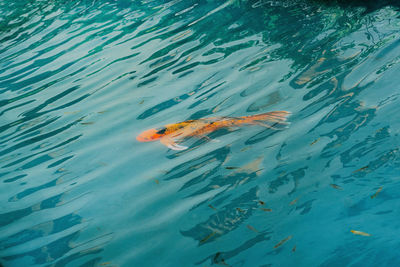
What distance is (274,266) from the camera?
7.20 ft

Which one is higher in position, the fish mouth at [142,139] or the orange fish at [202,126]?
the fish mouth at [142,139]

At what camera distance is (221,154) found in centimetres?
326

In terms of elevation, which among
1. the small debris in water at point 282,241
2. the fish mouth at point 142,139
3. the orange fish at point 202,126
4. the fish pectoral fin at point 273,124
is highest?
the fish mouth at point 142,139

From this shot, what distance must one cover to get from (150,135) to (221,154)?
901mm

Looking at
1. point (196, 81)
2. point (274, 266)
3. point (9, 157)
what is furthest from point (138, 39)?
point (274, 266)

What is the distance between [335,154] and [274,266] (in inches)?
43.5

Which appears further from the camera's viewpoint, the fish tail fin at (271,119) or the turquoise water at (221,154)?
the fish tail fin at (271,119)

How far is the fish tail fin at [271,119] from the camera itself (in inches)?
135

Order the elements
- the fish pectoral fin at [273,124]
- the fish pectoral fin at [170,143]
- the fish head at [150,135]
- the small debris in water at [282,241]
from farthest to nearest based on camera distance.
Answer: the fish head at [150,135] → the fish pectoral fin at [170,143] → the fish pectoral fin at [273,124] → the small debris in water at [282,241]

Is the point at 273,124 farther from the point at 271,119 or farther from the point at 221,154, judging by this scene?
the point at 221,154

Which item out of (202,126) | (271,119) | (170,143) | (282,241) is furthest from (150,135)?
(282,241)

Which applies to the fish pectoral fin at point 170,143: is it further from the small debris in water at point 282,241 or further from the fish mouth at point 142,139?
the small debris in water at point 282,241

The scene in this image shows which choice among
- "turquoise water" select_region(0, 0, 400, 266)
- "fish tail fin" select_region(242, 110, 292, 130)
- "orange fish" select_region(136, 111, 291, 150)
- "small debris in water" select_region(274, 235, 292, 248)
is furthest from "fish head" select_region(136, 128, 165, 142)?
"small debris in water" select_region(274, 235, 292, 248)

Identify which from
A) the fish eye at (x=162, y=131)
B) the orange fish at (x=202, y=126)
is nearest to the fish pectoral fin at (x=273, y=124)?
the orange fish at (x=202, y=126)
